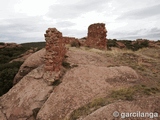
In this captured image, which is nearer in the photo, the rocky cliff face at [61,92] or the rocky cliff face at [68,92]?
the rocky cliff face at [68,92]

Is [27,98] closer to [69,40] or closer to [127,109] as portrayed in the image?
[127,109]

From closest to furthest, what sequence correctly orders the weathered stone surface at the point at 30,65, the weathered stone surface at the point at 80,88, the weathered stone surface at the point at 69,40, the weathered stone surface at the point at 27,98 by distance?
→ the weathered stone surface at the point at 80,88
the weathered stone surface at the point at 27,98
the weathered stone surface at the point at 30,65
the weathered stone surface at the point at 69,40

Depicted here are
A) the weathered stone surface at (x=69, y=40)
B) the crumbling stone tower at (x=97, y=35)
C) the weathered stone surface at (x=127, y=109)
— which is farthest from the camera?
the weathered stone surface at (x=69, y=40)

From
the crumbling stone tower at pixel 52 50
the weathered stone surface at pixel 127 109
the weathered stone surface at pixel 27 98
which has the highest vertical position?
the crumbling stone tower at pixel 52 50

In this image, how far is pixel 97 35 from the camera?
67.6 ft

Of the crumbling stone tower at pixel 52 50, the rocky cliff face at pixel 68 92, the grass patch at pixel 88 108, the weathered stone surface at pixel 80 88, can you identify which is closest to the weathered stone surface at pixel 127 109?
the rocky cliff face at pixel 68 92

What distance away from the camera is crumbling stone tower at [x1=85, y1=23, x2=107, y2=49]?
66.8 feet

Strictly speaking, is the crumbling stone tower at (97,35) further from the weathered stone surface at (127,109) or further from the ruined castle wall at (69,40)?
the weathered stone surface at (127,109)

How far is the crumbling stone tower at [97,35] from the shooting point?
20375mm

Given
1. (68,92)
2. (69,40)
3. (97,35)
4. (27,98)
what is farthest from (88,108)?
(69,40)

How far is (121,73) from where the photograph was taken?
12000mm

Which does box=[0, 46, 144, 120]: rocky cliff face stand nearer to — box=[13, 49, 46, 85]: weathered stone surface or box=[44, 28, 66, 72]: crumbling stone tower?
box=[44, 28, 66, 72]: crumbling stone tower

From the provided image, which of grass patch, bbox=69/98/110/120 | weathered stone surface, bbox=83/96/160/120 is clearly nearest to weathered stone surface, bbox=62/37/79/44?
grass patch, bbox=69/98/110/120

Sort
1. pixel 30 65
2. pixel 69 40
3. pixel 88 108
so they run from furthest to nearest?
pixel 69 40 → pixel 30 65 → pixel 88 108
